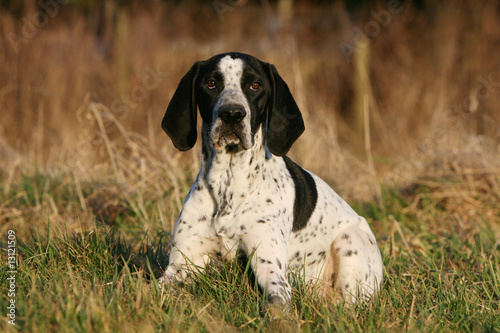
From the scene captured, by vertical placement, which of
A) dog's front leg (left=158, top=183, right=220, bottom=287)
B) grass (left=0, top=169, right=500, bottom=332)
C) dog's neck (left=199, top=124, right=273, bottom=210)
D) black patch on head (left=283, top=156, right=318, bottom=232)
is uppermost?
dog's neck (left=199, top=124, right=273, bottom=210)

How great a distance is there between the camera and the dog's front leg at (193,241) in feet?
11.8

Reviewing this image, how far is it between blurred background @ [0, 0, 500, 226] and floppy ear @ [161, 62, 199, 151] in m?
2.17

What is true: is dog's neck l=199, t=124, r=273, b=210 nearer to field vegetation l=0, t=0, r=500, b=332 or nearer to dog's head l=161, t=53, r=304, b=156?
dog's head l=161, t=53, r=304, b=156

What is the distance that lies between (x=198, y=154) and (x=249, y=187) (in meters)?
2.36

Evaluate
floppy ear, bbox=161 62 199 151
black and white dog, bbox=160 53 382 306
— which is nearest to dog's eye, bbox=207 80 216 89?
black and white dog, bbox=160 53 382 306

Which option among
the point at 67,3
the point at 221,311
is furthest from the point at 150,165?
the point at 67,3

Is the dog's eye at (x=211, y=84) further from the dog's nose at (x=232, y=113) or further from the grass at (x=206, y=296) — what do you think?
the grass at (x=206, y=296)

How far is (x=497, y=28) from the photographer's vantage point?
10.9 m

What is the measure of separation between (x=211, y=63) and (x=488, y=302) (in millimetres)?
2113

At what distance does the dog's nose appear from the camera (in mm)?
3363

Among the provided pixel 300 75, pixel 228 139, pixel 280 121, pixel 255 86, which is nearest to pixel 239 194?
pixel 228 139

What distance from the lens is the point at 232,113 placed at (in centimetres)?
336

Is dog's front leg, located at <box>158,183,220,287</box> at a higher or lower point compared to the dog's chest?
lower

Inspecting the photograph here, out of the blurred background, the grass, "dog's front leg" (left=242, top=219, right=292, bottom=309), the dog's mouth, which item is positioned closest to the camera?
the grass
